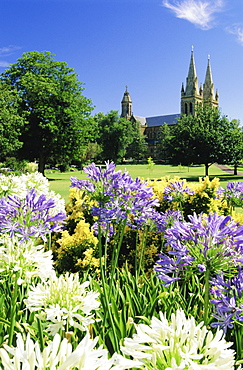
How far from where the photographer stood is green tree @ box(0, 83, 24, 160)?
27375mm

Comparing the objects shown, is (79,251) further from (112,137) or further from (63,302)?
(112,137)

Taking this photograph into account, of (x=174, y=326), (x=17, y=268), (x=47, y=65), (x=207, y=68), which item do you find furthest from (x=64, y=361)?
(x=207, y=68)

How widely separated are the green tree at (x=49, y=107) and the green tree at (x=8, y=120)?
101 inches

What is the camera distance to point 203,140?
3681cm

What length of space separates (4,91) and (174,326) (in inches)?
1187

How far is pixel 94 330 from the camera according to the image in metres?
2.60

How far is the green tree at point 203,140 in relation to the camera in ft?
121

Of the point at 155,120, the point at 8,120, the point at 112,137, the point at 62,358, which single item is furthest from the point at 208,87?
the point at 62,358

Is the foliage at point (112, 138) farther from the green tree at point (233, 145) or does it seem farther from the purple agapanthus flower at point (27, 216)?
the purple agapanthus flower at point (27, 216)

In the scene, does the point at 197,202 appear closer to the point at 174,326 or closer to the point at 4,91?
the point at 174,326

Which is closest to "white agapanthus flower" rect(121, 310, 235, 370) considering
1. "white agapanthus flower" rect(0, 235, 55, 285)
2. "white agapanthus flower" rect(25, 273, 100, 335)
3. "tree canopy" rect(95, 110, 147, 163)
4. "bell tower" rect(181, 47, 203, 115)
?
"white agapanthus flower" rect(25, 273, 100, 335)

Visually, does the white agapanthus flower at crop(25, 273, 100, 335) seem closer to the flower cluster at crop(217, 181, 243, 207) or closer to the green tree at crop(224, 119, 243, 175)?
the flower cluster at crop(217, 181, 243, 207)

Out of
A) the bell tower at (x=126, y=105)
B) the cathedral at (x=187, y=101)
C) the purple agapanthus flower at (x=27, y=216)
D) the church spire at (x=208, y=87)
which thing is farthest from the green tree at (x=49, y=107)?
the bell tower at (x=126, y=105)

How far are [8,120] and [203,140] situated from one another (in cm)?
2055
